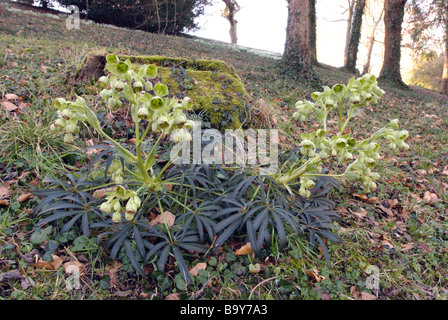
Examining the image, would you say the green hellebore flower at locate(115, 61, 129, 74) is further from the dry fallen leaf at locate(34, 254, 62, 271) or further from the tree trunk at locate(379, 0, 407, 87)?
the tree trunk at locate(379, 0, 407, 87)

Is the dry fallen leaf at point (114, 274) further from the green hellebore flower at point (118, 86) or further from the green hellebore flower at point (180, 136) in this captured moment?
the green hellebore flower at point (118, 86)

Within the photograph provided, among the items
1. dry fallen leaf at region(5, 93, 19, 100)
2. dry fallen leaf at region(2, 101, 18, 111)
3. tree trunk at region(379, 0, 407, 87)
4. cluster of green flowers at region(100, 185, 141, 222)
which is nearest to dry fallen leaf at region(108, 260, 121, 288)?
cluster of green flowers at region(100, 185, 141, 222)

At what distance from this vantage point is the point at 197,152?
2.19 meters

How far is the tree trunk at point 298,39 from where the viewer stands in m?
6.57

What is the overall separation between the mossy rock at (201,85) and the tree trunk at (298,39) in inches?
142

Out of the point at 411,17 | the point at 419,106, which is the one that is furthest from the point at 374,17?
the point at 419,106

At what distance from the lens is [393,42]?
10.0 m

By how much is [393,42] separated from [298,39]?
222 inches

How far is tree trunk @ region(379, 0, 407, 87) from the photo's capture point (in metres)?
9.80

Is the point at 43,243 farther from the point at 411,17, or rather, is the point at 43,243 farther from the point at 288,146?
the point at 411,17

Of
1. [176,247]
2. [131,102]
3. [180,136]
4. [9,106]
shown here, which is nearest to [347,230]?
[176,247]

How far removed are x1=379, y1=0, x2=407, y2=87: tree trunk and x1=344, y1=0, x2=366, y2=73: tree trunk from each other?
1725mm

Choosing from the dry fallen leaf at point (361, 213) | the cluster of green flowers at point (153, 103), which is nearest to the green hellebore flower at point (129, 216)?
the cluster of green flowers at point (153, 103)

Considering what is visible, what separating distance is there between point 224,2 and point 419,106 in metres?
15.7
